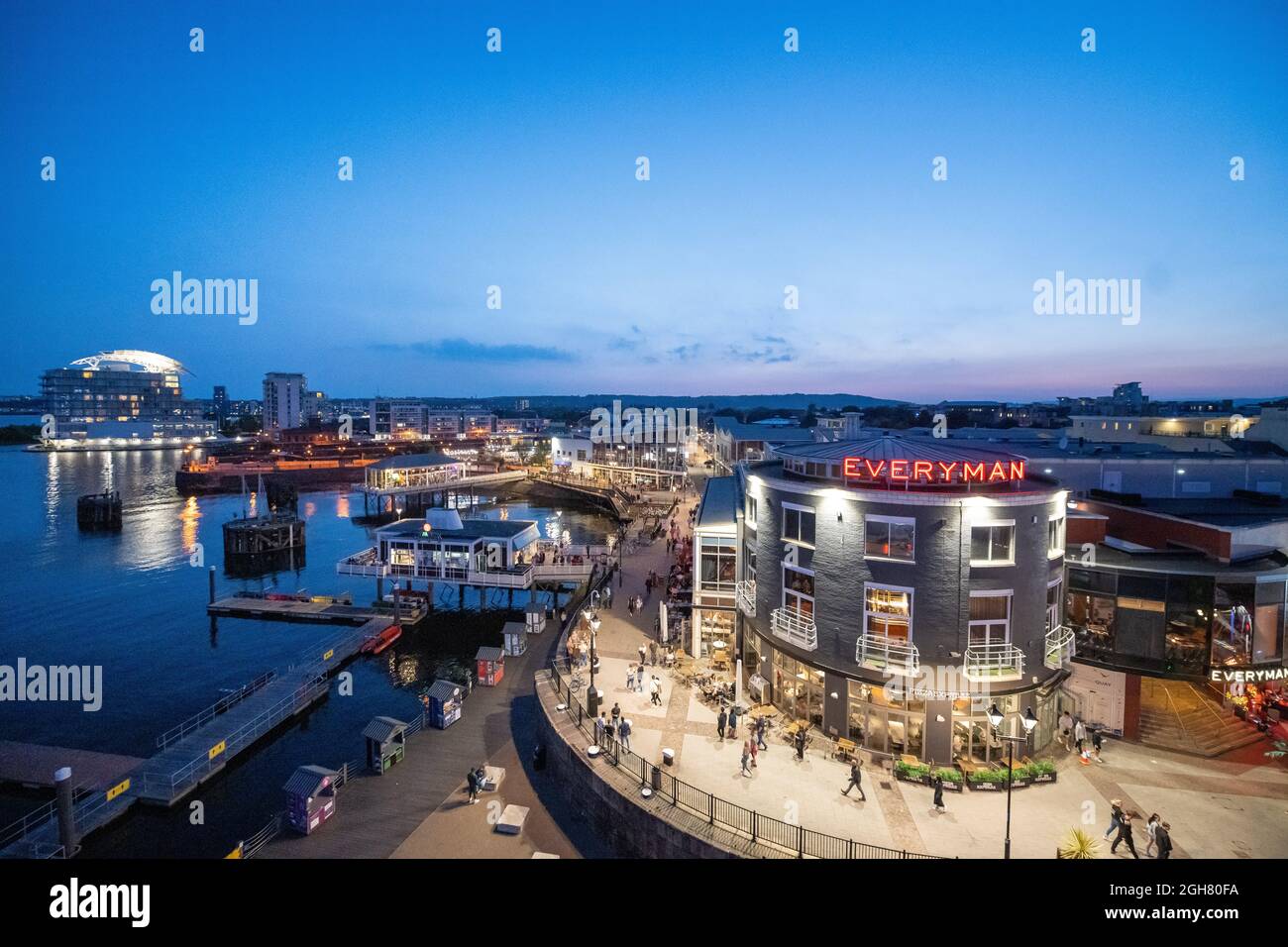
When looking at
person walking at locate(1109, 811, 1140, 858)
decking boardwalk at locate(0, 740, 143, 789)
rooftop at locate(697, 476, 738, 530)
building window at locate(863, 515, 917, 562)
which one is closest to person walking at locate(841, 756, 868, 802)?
person walking at locate(1109, 811, 1140, 858)

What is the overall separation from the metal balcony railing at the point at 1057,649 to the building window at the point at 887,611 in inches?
203

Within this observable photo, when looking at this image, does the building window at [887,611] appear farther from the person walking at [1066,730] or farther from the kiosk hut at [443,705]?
the kiosk hut at [443,705]

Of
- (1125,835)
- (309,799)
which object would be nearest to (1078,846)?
(1125,835)

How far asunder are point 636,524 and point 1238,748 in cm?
5674

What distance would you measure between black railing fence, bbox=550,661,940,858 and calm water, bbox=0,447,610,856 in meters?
14.5

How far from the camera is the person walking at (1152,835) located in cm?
1641

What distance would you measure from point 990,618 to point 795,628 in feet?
21.4

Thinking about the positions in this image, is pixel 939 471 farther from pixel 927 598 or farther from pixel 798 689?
pixel 798 689

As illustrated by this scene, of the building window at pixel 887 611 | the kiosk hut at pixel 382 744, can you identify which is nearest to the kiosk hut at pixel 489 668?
the kiosk hut at pixel 382 744

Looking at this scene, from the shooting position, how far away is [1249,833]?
1791 cm

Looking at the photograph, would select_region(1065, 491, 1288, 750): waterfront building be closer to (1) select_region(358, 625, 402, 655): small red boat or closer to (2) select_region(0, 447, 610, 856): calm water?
(2) select_region(0, 447, 610, 856): calm water

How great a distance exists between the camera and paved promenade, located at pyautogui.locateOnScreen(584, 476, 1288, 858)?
17.4 m

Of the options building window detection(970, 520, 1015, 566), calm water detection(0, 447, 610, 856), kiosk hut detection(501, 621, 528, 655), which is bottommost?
calm water detection(0, 447, 610, 856)

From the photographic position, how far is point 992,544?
21.3 m
